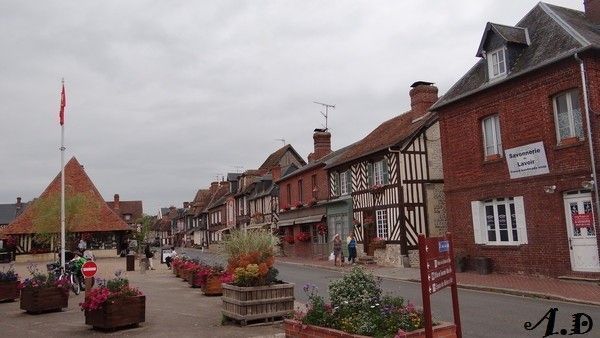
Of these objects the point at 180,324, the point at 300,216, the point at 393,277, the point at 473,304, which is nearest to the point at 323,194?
the point at 300,216

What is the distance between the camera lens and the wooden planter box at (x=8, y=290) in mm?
12398

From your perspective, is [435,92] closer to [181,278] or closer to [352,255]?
[352,255]

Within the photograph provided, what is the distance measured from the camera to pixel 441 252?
5438 millimetres

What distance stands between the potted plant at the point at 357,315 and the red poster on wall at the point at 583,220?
30.6ft

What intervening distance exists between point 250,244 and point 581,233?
33.0 feet

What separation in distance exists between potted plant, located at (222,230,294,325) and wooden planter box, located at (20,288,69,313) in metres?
4.09

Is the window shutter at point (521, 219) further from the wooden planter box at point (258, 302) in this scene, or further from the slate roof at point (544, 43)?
the wooden planter box at point (258, 302)

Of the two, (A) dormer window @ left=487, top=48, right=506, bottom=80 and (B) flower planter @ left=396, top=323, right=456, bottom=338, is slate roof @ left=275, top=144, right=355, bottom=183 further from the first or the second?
(B) flower planter @ left=396, top=323, right=456, bottom=338

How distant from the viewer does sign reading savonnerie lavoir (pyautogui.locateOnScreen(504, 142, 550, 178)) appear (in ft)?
48.8

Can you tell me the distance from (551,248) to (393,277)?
5130mm

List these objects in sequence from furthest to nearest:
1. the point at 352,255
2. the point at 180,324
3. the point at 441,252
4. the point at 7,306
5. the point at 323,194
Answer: the point at 323,194, the point at 352,255, the point at 7,306, the point at 180,324, the point at 441,252

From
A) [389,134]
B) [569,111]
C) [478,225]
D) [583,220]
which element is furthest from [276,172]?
[583,220]

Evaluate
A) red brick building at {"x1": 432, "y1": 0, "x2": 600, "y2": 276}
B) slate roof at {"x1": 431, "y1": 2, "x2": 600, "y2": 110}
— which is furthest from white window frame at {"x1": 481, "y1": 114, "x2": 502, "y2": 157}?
slate roof at {"x1": 431, "y1": 2, "x2": 600, "y2": 110}

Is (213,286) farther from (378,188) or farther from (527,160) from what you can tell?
(378,188)
